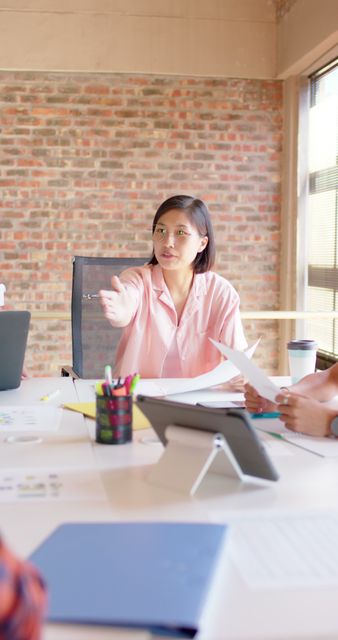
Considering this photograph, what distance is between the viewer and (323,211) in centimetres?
531

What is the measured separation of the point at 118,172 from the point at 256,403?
4.05m

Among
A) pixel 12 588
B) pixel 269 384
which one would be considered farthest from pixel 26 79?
pixel 12 588

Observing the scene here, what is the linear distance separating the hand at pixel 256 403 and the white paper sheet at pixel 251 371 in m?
0.14

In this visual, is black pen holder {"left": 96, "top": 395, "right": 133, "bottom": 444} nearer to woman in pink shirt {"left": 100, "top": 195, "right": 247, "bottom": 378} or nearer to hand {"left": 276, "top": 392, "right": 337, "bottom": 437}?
hand {"left": 276, "top": 392, "right": 337, "bottom": 437}

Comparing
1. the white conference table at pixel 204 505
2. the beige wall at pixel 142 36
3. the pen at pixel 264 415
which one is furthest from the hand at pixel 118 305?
the beige wall at pixel 142 36

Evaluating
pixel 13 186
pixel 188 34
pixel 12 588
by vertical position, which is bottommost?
pixel 12 588

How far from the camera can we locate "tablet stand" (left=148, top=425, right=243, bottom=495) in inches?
50.9

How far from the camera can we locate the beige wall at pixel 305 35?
4.66 metres

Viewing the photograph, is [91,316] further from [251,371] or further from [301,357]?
[251,371]

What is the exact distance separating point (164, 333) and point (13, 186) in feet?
10.6

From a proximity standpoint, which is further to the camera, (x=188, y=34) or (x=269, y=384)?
(x=188, y=34)

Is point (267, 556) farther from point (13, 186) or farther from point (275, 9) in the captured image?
point (275, 9)

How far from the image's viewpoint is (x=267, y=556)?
1015 millimetres

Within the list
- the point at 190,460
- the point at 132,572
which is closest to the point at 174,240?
the point at 190,460
